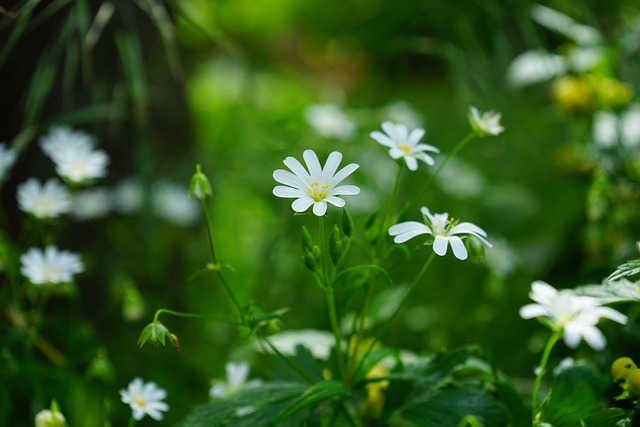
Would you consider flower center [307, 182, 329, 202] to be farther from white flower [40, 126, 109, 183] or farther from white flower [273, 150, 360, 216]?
white flower [40, 126, 109, 183]

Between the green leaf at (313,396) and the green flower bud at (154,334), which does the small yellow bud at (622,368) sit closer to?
the green leaf at (313,396)

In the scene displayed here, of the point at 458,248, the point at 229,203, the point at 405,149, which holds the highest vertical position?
the point at 229,203

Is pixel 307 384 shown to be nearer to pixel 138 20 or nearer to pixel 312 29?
pixel 138 20

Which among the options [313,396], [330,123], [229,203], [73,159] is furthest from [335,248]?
[229,203]

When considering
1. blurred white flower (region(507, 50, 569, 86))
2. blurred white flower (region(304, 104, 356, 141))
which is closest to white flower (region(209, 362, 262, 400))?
blurred white flower (region(304, 104, 356, 141))

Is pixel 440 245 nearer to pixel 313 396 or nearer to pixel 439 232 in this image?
pixel 439 232

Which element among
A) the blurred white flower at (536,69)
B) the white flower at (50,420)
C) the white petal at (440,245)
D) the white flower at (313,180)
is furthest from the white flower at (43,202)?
the blurred white flower at (536,69)

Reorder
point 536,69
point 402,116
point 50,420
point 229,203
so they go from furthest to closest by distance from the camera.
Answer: point 229,203 → point 402,116 → point 536,69 → point 50,420

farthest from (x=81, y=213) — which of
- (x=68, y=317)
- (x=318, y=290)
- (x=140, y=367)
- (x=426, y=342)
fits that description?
(x=426, y=342)
